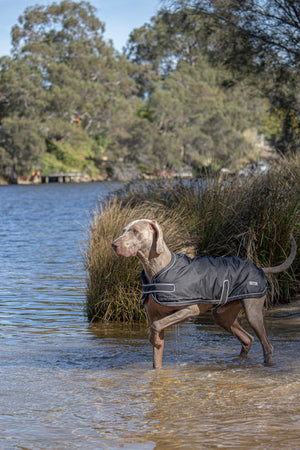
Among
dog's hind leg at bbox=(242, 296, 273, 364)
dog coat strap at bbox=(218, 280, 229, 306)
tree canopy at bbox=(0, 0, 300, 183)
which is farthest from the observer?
tree canopy at bbox=(0, 0, 300, 183)

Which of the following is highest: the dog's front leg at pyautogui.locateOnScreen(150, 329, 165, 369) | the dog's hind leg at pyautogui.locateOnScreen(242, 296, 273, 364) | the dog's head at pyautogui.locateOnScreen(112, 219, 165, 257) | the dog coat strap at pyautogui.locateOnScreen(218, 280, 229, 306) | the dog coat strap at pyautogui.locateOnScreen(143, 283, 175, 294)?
the dog's head at pyautogui.locateOnScreen(112, 219, 165, 257)

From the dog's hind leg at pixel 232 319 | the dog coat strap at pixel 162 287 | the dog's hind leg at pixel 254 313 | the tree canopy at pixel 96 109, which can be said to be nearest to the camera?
the dog coat strap at pixel 162 287

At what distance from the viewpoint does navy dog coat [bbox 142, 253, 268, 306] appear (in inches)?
220

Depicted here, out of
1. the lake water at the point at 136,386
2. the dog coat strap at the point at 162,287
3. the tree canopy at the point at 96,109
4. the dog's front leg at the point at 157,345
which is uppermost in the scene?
the tree canopy at the point at 96,109

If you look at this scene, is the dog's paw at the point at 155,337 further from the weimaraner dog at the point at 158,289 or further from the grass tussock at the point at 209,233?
the grass tussock at the point at 209,233

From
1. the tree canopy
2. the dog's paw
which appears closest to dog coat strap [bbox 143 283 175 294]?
the dog's paw

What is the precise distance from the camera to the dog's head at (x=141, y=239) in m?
5.46

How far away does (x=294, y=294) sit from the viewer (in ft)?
30.2

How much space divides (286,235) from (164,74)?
9993cm

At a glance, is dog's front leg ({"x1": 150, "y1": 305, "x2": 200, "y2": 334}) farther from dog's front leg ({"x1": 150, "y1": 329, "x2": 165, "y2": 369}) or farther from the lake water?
the lake water

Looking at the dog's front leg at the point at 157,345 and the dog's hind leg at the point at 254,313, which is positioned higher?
the dog's hind leg at the point at 254,313

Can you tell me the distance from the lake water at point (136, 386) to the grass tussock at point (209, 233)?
0.42 metres

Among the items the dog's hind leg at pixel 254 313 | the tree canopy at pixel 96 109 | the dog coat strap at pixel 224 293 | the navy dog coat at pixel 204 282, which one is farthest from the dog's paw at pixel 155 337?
the tree canopy at pixel 96 109

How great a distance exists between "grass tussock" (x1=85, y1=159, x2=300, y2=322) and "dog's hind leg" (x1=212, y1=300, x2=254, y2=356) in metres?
1.95
